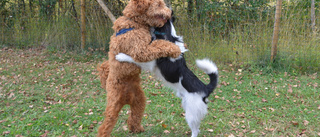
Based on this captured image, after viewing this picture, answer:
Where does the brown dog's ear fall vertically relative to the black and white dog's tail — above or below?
above

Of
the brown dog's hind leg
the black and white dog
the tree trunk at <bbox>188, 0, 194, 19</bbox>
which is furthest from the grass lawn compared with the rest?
the tree trunk at <bbox>188, 0, 194, 19</bbox>

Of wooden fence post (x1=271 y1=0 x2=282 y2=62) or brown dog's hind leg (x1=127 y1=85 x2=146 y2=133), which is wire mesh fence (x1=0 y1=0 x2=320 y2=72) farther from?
brown dog's hind leg (x1=127 y1=85 x2=146 y2=133)

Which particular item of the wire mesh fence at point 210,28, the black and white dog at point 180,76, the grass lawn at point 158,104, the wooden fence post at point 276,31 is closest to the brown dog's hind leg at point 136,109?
the grass lawn at point 158,104

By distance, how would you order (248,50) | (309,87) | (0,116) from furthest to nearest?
(248,50)
(309,87)
(0,116)

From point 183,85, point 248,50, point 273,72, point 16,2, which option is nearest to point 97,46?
point 16,2

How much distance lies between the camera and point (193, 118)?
251 centimetres

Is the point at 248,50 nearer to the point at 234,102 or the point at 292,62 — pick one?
the point at 292,62

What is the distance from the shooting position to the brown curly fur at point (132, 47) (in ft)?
7.75

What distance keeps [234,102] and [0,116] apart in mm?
3710

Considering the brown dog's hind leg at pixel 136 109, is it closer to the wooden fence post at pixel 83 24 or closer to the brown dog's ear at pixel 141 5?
the brown dog's ear at pixel 141 5

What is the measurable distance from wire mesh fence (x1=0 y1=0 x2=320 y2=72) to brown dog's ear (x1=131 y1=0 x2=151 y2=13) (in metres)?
3.97

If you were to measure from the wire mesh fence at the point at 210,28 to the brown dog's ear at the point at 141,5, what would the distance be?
397 centimetres

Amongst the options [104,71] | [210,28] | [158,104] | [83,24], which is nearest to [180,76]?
[104,71]

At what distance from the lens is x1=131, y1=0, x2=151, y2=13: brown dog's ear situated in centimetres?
239
